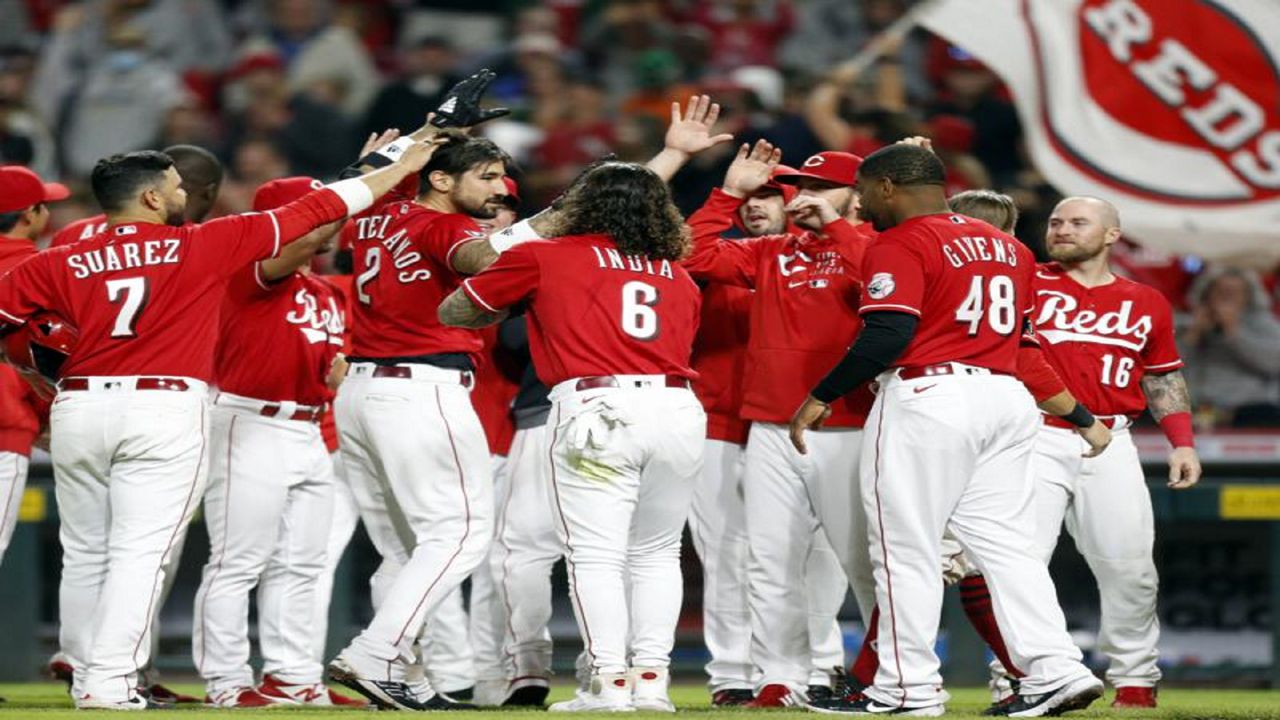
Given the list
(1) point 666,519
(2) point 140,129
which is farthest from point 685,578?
(2) point 140,129

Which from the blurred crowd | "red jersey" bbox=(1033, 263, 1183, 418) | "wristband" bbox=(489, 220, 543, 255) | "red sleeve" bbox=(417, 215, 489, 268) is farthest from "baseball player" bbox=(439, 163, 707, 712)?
the blurred crowd

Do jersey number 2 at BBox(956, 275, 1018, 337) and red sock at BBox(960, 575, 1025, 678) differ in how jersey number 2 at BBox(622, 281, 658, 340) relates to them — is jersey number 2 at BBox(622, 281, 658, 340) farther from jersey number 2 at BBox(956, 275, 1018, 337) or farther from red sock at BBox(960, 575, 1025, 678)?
red sock at BBox(960, 575, 1025, 678)

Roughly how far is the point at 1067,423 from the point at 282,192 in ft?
9.74

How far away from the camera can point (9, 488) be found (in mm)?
6965

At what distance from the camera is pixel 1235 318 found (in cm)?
920

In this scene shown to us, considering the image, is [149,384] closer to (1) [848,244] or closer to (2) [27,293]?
(2) [27,293]

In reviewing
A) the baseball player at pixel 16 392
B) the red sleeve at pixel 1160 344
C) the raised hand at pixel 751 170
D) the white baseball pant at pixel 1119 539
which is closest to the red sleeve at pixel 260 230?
the baseball player at pixel 16 392

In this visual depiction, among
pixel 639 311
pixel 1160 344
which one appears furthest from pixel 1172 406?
pixel 639 311

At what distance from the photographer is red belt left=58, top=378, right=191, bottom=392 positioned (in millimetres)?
6168

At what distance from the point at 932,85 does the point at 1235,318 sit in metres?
2.48

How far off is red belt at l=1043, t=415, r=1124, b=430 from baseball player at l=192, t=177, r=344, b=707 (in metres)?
2.60

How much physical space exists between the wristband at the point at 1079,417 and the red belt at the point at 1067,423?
19.6 inches

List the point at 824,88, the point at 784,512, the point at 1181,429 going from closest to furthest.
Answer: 1. the point at 784,512
2. the point at 1181,429
3. the point at 824,88

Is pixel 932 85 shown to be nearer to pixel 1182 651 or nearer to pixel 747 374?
pixel 1182 651
